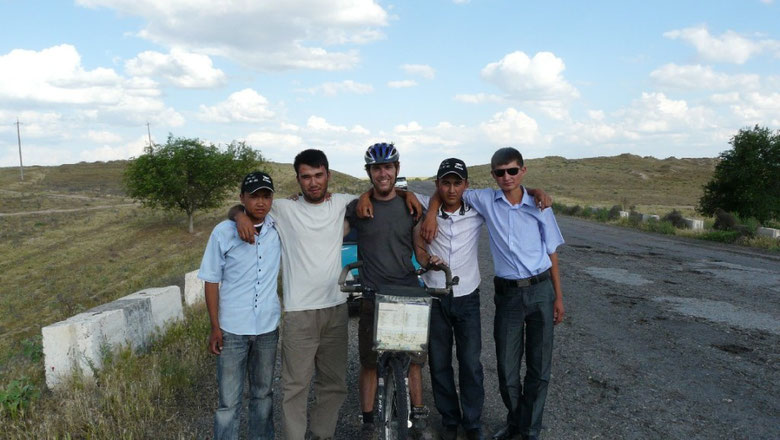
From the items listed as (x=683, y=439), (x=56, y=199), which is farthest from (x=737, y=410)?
(x=56, y=199)

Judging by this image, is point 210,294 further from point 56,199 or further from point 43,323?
point 56,199

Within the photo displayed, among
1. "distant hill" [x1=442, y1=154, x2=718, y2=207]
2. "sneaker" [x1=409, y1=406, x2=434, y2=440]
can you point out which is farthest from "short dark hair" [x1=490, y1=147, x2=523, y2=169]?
"distant hill" [x1=442, y1=154, x2=718, y2=207]

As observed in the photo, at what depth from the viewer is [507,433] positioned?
13.9 feet

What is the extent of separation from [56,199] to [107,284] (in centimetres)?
4238

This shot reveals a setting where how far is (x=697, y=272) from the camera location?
11531 mm

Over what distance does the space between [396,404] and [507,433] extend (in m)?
1.17

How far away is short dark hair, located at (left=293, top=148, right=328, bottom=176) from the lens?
3.76 meters

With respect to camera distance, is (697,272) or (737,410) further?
(697,272)

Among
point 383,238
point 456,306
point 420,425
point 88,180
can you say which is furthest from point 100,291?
point 88,180

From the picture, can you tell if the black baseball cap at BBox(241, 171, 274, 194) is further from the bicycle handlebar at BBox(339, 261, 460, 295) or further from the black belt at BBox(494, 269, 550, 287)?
the black belt at BBox(494, 269, 550, 287)

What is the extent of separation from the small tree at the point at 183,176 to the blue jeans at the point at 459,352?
32.6 m

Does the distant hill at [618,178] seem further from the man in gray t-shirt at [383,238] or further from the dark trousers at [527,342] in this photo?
the man in gray t-shirt at [383,238]

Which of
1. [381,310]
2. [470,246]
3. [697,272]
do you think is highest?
[470,246]

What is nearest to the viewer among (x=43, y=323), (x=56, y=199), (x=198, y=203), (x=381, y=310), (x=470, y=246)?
Result: (x=381, y=310)
